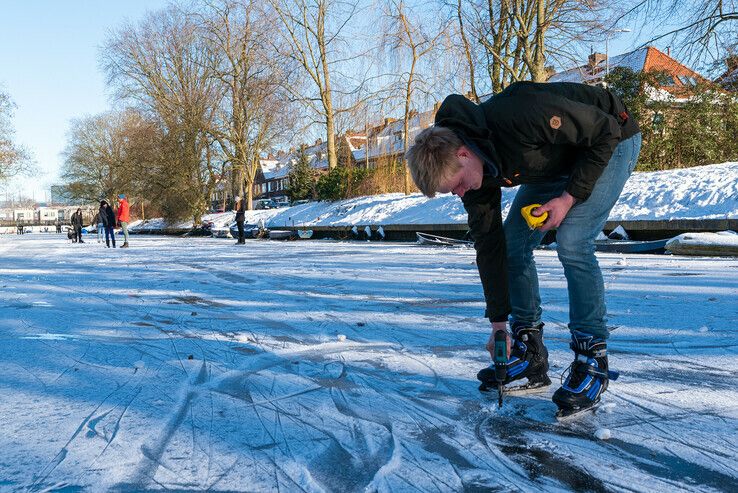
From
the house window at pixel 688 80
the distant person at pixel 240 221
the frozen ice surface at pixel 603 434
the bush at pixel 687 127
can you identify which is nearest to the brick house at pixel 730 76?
the bush at pixel 687 127

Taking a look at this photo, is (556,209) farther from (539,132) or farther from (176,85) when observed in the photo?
(176,85)

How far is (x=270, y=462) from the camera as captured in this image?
1.68 meters

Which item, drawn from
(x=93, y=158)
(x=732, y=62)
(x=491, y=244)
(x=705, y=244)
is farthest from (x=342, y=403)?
(x=93, y=158)

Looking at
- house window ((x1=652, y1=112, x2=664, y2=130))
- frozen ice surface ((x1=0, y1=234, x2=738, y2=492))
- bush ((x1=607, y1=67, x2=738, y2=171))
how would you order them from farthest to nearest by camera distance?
1. house window ((x1=652, y1=112, x2=664, y2=130))
2. bush ((x1=607, y1=67, x2=738, y2=171))
3. frozen ice surface ((x1=0, y1=234, x2=738, y2=492))

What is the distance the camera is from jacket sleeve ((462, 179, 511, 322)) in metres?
2.25

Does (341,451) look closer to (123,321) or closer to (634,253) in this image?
(123,321)

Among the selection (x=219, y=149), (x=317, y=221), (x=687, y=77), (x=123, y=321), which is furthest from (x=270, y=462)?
(x=219, y=149)

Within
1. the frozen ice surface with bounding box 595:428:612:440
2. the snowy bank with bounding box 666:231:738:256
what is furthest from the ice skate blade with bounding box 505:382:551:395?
the snowy bank with bounding box 666:231:738:256

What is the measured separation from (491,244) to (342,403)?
87cm

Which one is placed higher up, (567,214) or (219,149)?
(219,149)

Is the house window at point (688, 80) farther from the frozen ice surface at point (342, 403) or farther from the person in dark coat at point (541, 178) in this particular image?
the person in dark coat at point (541, 178)

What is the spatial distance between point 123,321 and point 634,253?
9.02m

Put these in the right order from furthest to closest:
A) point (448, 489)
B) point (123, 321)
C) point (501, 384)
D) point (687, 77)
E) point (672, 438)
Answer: point (687, 77) < point (123, 321) < point (501, 384) < point (672, 438) < point (448, 489)

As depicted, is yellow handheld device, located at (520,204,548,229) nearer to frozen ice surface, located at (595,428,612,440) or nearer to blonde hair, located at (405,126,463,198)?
blonde hair, located at (405,126,463,198)
